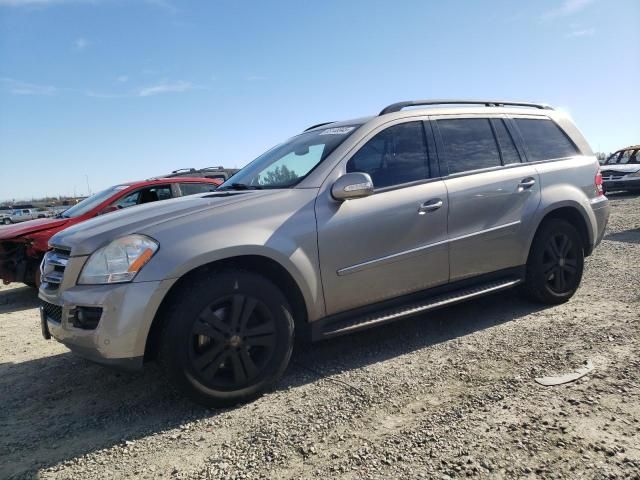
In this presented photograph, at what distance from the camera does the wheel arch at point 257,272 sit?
2865mm

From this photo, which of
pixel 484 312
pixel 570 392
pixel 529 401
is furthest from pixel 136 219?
pixel 484 312

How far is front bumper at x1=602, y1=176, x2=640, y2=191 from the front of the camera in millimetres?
16047

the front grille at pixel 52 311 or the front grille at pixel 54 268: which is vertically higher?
the front grille at pixel 54 268

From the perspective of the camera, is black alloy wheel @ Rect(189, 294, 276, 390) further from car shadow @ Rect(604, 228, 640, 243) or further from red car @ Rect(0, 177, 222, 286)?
car shadow @ Rect(604, 228, 640, 243)

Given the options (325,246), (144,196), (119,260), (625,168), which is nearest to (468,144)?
(325,246)

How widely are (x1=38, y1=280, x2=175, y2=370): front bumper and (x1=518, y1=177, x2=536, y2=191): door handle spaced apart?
3184 millimetres

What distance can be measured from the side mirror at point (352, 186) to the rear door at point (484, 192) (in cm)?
91

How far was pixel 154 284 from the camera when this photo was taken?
2.75 meters

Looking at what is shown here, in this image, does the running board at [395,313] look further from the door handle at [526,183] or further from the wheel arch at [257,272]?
the door handle at [526,183]

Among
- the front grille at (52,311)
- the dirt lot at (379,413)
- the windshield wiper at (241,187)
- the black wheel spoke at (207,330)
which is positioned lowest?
the dirt lot at (379,413)

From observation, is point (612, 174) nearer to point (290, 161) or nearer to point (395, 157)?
point (395, 157)

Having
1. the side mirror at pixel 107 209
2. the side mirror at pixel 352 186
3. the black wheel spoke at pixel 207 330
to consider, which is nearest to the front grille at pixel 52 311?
the black wheel spoke at pixel 207 330

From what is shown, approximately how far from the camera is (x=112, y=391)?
3.39 metres

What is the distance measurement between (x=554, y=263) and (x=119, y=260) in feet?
12.7
